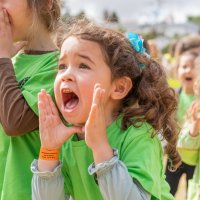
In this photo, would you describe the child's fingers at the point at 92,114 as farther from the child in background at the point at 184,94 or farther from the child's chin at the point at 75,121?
the child in background at the point at 184,94

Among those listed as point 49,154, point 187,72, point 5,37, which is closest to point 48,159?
point 49,154

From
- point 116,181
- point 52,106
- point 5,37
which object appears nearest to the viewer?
point 116,181

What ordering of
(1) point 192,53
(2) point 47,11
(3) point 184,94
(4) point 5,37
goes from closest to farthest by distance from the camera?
(4) point 5,37 < (2) point 47,11 < (3) point 184,94 < (1) point 192,53

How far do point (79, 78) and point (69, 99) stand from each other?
103 mm

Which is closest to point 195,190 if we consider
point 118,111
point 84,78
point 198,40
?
point 118,111

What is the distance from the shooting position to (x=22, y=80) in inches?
103

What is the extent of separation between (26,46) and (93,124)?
0.82 m

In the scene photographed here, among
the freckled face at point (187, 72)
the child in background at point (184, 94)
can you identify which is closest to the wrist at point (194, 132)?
the child in background at point (184, 94)

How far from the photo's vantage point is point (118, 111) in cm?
248

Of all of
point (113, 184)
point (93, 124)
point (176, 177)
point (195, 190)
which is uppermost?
point (93, 124)

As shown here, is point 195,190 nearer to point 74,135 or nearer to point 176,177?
point 176,177

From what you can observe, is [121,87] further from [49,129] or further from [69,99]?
[49,129]

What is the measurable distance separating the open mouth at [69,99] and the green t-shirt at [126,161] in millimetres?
197

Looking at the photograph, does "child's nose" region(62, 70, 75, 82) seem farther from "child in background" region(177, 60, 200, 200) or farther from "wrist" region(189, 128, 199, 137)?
"wrist" region(189, 128, 199, 137)
